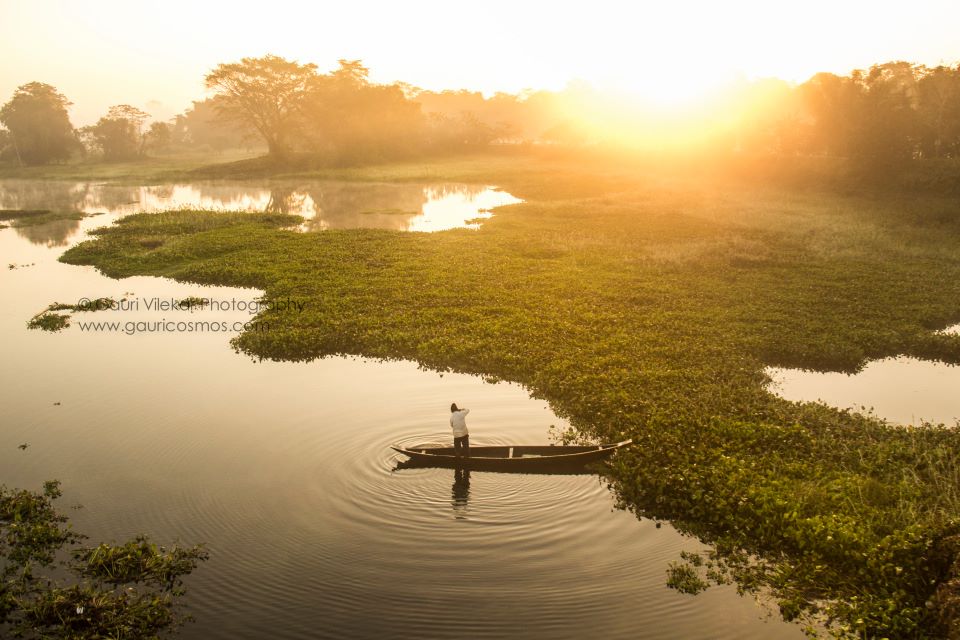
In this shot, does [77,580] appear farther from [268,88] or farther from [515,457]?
[268,88]

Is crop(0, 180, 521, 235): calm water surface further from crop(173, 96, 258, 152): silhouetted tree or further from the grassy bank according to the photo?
crop(173, 96, 258, 152): silhouetted tree

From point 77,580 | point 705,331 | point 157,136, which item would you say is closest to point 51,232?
point 77,580

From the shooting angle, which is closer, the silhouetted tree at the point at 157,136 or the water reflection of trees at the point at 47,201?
the water reflection of trees at the point at 47,201

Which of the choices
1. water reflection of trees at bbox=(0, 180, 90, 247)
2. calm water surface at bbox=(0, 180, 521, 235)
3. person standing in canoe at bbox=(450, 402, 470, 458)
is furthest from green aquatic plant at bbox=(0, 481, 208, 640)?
water reflection of trees at bbox=(0, 180, 90, 247)

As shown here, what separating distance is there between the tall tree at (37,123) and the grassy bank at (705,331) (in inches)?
2875

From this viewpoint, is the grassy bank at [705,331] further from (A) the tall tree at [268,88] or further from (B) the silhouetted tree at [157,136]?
(B) the silhouetted tree at [157,136]

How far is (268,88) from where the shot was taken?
95375 millimetres

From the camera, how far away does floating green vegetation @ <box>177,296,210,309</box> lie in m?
28.3

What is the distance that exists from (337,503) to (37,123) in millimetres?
118172

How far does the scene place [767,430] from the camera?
15.6 metres

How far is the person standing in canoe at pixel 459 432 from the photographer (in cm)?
1467

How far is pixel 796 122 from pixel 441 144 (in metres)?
59.0

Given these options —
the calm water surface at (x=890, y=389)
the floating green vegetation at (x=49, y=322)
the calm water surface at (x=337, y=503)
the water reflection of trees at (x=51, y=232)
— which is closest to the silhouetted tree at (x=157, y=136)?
the water reflection of trees at (x=51, y=232)

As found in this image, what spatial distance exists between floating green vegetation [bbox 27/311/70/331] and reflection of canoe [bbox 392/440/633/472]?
18359 mm
